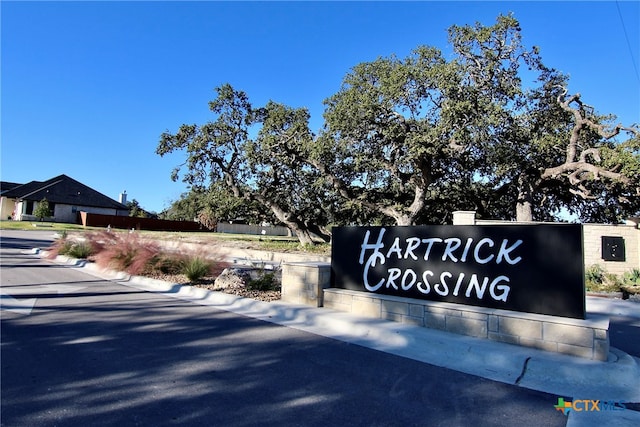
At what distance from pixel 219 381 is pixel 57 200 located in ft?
203

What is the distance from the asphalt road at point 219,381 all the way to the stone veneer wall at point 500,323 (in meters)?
1.09

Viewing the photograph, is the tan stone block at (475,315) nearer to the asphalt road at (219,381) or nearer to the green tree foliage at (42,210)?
the asphalt road at (219,381)

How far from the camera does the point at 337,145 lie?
865 inches

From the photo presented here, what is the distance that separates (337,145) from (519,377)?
1818 centimetres

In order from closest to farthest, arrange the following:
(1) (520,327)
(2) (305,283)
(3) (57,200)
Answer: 1. (1) (520,327)
2. (2) (305,283)
3. (3) (57,200)

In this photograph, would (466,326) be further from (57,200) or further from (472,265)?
(57,200)

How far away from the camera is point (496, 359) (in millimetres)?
5012

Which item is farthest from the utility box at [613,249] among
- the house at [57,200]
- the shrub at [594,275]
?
the house at [57,200]

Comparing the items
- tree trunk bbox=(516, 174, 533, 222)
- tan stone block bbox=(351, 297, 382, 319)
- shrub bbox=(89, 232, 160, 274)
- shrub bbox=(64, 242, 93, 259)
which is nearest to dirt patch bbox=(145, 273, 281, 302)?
shrub bbox=(89, 232, 160, 274)

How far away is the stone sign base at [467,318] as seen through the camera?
4.99m

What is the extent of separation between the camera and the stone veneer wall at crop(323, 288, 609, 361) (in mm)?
4961

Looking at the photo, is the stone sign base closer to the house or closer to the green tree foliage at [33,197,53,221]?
the green tree foliage at [33,197,53,221]

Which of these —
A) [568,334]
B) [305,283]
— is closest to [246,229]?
[305,283]

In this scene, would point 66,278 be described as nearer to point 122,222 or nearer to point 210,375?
point 210,375
